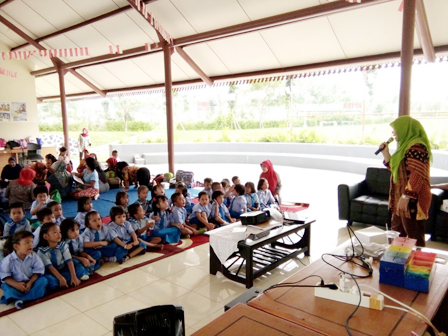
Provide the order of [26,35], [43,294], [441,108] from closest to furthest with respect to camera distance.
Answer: [43,294]
[26,35]
[441,108]

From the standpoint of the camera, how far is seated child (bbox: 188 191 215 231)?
15.5ft

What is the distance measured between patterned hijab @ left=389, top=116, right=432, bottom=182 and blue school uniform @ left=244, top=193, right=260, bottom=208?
286 cm

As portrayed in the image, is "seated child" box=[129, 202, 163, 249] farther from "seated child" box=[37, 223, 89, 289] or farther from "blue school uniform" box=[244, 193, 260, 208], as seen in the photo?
"blue school uniform" box=[244, 193, 260, 208]

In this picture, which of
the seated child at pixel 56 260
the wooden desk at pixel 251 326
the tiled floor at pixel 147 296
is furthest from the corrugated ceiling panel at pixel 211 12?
Answer: the wooden desk at pixel 251 326

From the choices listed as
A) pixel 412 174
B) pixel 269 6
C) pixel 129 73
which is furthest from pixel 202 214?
pixel 129 73

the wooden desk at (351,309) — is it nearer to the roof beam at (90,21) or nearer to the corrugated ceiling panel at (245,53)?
the corrugated ceiling panel at (245,53)

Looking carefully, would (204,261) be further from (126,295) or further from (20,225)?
(20,225)

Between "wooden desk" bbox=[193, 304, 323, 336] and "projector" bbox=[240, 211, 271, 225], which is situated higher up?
"wooden desk" bbox=[193, 304, 323, 336]

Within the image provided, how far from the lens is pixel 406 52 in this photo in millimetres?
4633

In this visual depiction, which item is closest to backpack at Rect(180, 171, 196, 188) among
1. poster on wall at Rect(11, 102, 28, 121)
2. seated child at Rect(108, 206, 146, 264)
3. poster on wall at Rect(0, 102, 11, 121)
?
seated child at Rect(108, 206, 146, 264)

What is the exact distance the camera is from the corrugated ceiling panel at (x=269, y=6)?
573 centimetres

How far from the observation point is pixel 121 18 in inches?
295

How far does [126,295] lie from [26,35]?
902cm

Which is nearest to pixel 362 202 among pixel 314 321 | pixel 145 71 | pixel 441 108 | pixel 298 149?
pixel 314 321
